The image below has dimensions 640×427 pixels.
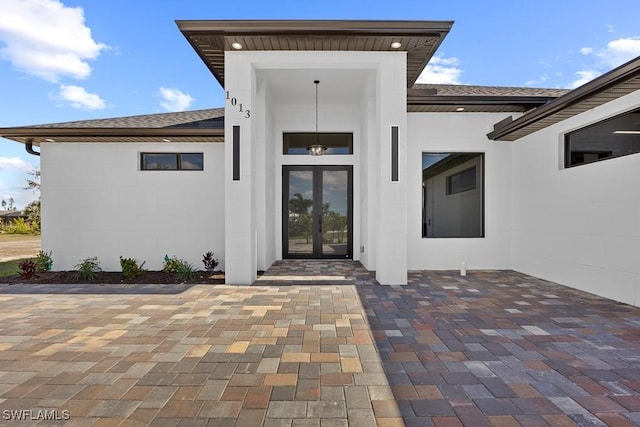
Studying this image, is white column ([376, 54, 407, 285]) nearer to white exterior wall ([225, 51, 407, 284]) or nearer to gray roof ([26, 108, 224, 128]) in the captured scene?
white exterior wall ([225, 51, 407, 284])

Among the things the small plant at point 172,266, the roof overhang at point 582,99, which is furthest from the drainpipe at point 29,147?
the roof overhang at point 582,99

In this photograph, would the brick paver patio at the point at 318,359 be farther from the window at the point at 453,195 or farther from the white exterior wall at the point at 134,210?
the window at the point at 453,195

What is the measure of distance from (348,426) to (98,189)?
688 centimetres

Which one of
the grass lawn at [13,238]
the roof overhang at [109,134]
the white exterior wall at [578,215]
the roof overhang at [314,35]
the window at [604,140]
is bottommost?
the grass lawn at [13,238]

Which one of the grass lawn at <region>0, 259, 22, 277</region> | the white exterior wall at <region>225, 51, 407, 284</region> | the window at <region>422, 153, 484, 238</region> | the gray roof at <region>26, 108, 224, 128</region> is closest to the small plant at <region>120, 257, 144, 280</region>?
the white exterior wall at <region>225, 51, 407, 284</region>

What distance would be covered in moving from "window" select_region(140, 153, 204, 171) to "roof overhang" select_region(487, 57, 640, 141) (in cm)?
611

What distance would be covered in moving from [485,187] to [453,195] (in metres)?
0.67

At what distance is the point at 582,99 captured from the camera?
4184 millimetres

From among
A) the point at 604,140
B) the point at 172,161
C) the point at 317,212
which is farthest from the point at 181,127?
the point at 604,140

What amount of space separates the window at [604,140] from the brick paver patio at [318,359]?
2077 mm

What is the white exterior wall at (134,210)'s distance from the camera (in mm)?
6441

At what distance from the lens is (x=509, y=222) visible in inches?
264

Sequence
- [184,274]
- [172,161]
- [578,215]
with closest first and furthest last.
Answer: [578,215]
[184,274]
[172,161]

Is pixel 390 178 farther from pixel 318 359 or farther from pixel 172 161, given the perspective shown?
pixel 172 161
